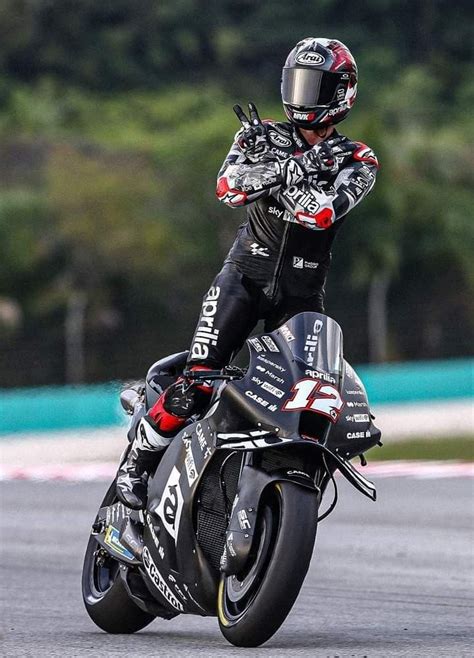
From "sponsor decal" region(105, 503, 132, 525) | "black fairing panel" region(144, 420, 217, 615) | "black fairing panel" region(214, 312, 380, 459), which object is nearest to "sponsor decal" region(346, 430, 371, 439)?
"black fairing panel" region(214, 312, 380, 459)

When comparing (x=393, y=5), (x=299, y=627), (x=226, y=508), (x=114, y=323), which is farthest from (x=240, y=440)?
(x=393, y=5)

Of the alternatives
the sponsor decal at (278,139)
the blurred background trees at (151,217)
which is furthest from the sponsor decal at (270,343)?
the blurred background trees at (151,217)

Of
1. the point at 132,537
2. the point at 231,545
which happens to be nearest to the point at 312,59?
the point at 231,545

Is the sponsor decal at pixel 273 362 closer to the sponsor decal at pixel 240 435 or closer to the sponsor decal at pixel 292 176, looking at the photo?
the sponsor decal at pixel 240 435

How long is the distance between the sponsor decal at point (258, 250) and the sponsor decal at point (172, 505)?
0.92m

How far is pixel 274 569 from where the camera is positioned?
5.32 metres

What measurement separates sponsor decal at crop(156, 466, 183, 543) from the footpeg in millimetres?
285

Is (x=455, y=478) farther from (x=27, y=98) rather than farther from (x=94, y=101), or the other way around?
(x=94, y=101)

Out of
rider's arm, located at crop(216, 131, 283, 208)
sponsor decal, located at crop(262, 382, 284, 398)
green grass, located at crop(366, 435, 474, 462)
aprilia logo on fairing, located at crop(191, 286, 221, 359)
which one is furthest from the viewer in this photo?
green grass, located at crop(366, 435, 474, 462)

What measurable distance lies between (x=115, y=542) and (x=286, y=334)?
1.36 metres

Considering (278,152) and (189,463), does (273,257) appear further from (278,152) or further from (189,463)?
(189,463)

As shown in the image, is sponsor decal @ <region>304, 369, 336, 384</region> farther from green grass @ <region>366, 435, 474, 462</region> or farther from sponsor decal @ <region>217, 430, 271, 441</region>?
green grass @ <region>366, 435, 474, 462</region>

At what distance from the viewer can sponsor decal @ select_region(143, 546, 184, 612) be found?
6000mm

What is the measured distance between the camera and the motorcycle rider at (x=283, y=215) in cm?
592
